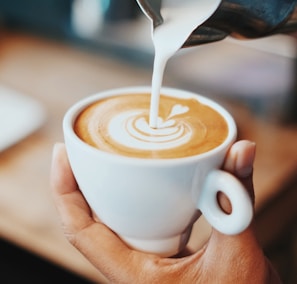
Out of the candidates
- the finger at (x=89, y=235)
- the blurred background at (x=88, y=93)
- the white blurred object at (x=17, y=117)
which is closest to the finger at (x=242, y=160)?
the finger at (x=89, y=235)

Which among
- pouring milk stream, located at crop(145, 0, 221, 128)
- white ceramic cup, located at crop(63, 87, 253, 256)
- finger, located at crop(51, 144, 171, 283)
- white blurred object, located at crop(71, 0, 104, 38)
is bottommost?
white blurred object, located at crop(71, 0, 104, 38)

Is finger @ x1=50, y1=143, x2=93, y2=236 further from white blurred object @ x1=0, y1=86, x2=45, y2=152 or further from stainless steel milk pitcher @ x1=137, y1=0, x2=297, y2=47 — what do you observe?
white blurred object @ x1=0, y1=86, x2=45, y2=152

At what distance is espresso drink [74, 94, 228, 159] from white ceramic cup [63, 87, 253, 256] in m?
0.02

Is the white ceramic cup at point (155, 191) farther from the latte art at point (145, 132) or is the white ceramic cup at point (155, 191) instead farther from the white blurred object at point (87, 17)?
the white blurred object at point (87, 17)

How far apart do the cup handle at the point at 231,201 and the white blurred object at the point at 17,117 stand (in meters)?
0.61

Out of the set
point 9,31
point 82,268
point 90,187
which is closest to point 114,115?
point 90,187

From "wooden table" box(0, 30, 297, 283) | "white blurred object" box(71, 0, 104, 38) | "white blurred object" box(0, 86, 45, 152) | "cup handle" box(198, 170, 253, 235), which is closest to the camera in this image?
"cup handle" box(198, 170, 253, 235)

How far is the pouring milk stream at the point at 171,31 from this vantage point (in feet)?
1.67

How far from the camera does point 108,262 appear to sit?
0.51m

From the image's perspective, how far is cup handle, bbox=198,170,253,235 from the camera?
438mm

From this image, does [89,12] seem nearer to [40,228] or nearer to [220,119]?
[40,228]

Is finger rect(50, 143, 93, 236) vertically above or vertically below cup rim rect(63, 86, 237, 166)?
below

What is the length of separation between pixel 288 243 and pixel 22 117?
1.85 feet

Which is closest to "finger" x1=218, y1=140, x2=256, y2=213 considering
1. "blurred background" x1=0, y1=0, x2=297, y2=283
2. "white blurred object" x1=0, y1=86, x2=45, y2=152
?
"blurred background" x1=0, y1=0, x2=297, y2=283
